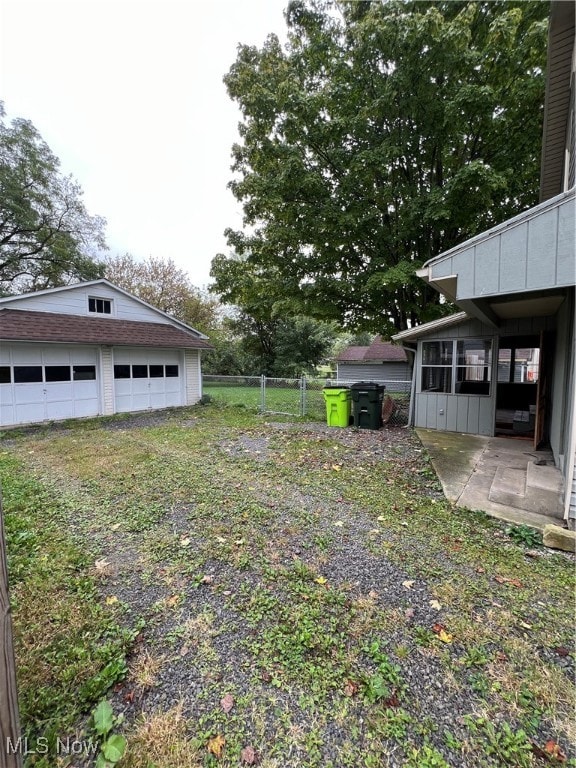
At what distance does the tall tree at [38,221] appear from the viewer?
16625mm

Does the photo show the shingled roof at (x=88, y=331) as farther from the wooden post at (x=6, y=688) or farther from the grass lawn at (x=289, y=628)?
the wooden post at (x=6, y=688)

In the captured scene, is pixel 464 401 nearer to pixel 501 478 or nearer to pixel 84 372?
pixel 501 478

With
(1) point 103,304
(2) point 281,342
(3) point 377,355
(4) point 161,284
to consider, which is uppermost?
(4) point 161,284

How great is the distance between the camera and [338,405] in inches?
362

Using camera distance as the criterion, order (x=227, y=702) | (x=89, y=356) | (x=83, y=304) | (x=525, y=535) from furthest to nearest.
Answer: (x=83, y=304)
(x=89, y=356)
(x=525, y=535)
(x=227, y=702)

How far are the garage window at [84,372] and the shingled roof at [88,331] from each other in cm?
101

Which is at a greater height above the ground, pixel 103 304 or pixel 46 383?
pixel 103 304

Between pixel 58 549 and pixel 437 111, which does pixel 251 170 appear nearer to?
pixel 437 111

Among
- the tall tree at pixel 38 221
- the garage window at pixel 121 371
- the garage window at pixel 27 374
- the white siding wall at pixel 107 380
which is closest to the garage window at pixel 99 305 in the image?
the white siding wall at pixel 107 380

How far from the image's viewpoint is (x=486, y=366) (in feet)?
26.4

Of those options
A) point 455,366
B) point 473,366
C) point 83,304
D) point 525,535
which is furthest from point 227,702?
point 83,304

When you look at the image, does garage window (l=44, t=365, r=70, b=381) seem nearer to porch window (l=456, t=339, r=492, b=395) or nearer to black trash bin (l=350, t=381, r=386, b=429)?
black trash bin (l=350, t=381, r=386, b=429)

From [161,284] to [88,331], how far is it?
46.4 feet

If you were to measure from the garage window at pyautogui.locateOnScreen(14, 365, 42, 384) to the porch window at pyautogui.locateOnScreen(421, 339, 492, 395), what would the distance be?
1107cm
